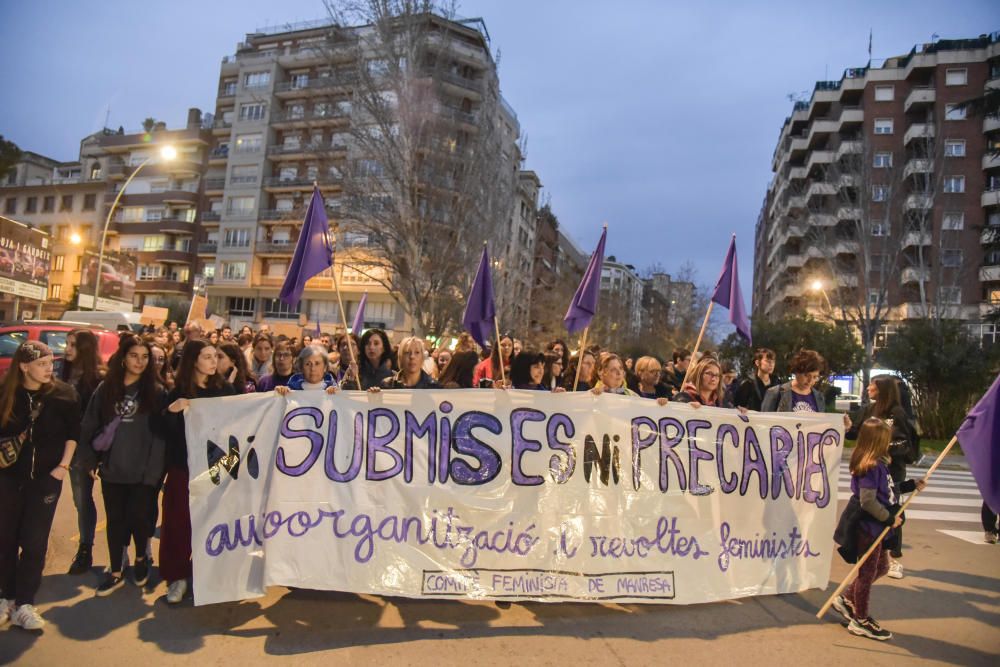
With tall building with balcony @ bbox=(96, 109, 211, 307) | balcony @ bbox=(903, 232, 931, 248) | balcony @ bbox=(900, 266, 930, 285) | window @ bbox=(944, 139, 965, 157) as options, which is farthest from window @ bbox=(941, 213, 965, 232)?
tall building with balcony @ bbox=(96, 109, 211, 307)

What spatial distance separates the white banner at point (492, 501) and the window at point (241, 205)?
4864 cm

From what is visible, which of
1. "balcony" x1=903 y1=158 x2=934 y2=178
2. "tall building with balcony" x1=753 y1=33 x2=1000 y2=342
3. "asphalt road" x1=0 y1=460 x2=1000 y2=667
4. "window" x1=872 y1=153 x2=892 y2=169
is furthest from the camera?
"window" x1=872 y1=153 x2=892 y2=169

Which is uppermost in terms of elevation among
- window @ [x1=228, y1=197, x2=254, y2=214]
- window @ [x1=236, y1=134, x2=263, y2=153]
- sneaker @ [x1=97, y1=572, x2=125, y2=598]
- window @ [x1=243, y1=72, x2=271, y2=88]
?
window @ [x1=243, y1=72, x2=271, y2=88]

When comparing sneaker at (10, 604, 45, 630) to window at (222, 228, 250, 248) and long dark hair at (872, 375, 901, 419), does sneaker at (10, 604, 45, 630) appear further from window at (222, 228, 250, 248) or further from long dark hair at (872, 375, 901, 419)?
window at (222, 228, 250, 248)

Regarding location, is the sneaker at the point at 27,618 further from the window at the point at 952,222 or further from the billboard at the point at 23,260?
the window at the point at 952,222

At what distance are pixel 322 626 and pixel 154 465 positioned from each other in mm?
1622

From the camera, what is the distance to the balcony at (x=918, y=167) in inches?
1187

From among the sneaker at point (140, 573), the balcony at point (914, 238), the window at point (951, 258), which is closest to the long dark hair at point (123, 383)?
the sneaker at point (140, 573)

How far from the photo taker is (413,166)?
73.3ft

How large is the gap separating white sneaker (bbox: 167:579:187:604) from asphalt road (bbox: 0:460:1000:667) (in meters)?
0.06

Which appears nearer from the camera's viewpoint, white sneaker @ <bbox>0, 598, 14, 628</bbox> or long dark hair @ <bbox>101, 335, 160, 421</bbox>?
white sneaker @ <bbox>0, 598, 14, 628</bbox>

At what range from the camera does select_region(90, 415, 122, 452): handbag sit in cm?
422

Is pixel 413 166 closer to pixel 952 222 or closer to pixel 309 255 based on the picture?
pixel 309 255

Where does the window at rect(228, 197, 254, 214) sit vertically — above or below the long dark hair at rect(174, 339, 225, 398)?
above
